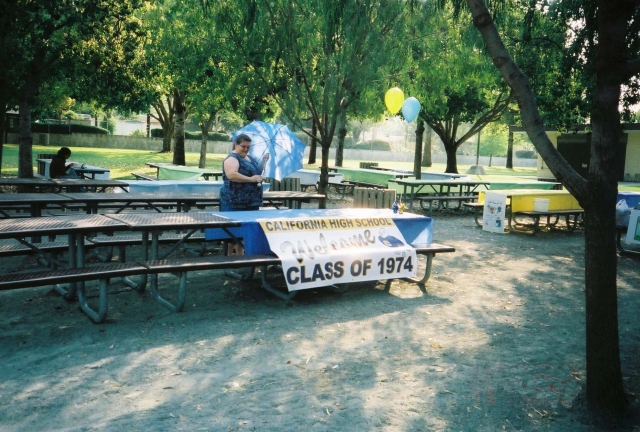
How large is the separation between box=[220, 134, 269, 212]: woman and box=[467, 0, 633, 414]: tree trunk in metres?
4.49

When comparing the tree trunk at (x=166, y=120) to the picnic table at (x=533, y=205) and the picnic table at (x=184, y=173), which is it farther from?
the picnic table at (x=533, y=205)

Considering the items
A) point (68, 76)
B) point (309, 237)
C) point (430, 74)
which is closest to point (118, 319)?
point (309, 237)

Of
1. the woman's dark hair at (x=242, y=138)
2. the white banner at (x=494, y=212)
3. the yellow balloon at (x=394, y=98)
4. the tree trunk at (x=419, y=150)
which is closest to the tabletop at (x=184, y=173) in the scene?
the yellow balloon at (x=394, y=98)

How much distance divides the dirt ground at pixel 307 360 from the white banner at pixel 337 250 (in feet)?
1.07

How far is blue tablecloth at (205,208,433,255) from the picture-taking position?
6.62m

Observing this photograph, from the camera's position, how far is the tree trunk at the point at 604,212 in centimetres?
393

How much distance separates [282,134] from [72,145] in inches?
1736

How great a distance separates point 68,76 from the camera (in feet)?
54.4

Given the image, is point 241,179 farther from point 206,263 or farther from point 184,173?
point 184,173

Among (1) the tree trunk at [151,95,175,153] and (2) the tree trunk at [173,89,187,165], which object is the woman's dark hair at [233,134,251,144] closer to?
(2) the tree trunk at [173,89,187,165]

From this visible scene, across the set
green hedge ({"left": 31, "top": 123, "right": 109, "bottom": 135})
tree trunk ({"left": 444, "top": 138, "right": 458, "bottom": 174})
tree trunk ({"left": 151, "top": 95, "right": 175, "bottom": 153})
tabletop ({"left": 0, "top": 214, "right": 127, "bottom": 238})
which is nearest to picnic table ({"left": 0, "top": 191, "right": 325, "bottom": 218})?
tabletop ({"left": 0, "top": 214, "right": 127, "bottom": 238})

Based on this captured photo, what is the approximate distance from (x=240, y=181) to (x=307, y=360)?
338cm

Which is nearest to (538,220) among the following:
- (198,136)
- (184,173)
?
(184,173)

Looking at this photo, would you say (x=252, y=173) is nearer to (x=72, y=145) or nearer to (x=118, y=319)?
(x=118, y=319)
